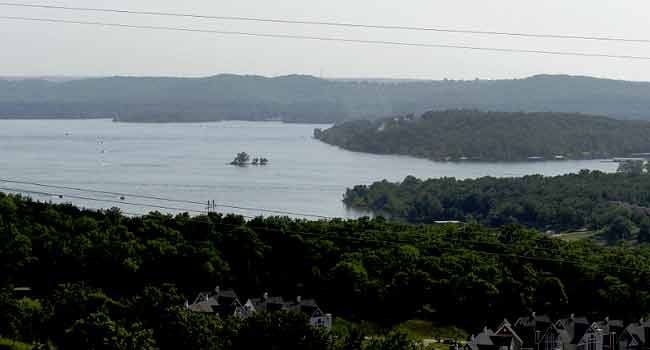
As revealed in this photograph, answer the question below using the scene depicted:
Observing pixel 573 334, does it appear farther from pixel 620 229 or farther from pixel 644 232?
pixel 620 229

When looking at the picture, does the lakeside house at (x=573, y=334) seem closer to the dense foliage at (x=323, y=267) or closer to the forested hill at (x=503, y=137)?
the dense foliage at (x=323, y=267)

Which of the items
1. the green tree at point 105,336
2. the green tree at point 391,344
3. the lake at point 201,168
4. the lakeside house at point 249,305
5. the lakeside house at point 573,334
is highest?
the green tree at point 105,336

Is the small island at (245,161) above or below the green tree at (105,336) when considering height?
below

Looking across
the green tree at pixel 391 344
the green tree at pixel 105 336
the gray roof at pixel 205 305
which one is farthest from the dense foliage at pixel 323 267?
the green tree at pixel 391 344

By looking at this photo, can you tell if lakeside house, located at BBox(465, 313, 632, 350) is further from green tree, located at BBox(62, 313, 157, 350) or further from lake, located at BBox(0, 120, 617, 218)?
lake, located at BBox(0, 120, 617, 218)

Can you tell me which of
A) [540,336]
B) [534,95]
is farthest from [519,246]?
[534,95]
